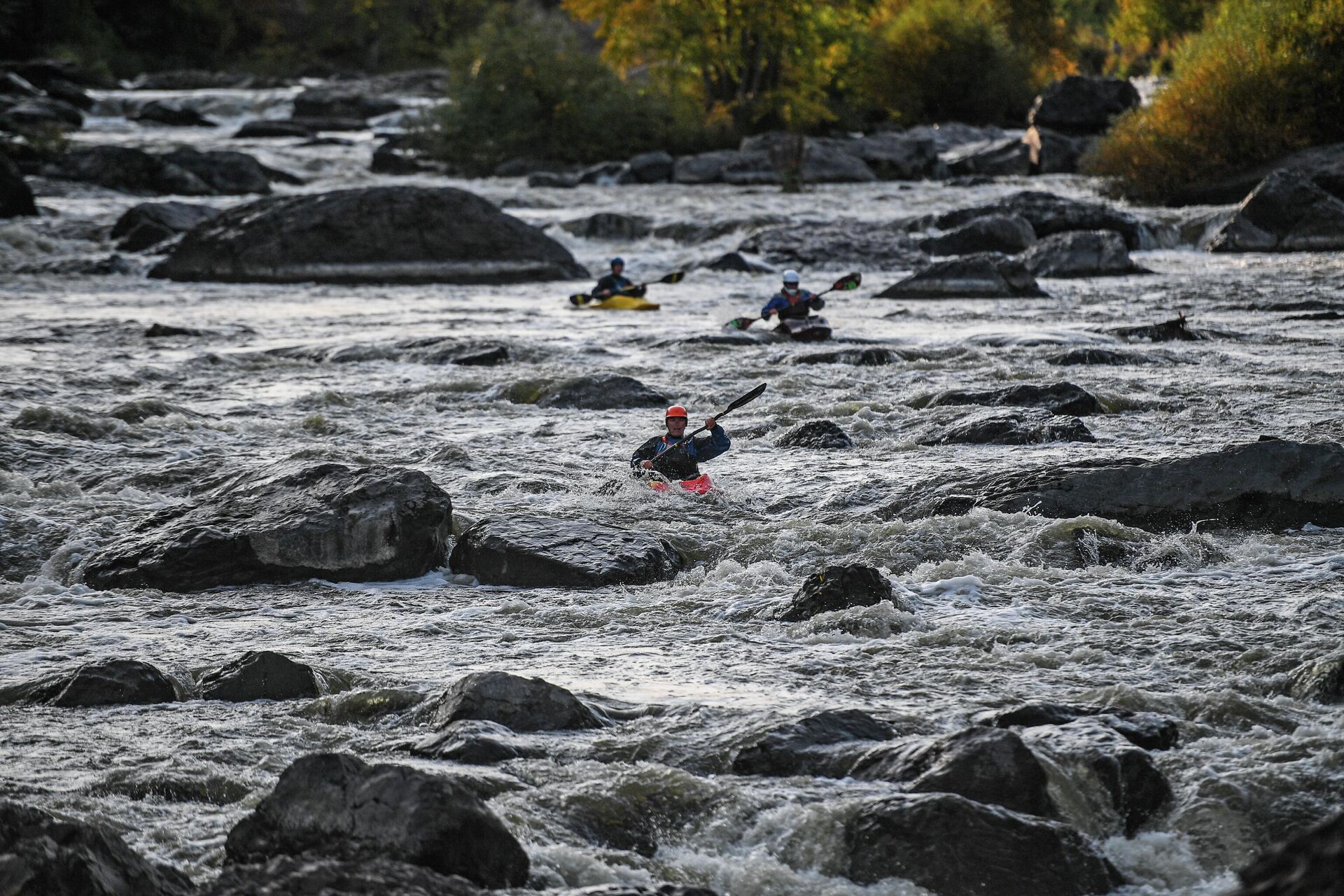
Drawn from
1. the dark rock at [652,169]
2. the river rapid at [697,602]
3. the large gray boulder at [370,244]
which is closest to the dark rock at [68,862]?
the river rapid at [697,602]

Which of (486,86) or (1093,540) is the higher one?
(486,86)

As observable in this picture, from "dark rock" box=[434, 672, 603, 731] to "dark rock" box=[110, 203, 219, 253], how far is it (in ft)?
48.8

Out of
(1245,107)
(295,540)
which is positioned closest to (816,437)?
(295,540)

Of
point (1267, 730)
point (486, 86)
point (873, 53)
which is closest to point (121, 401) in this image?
point (1267, 730)

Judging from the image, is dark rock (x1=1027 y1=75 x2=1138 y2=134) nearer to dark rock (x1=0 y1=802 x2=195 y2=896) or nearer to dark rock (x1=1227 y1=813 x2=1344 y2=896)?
dark rock (x1=0 y1=802 x2=195 y2=896)

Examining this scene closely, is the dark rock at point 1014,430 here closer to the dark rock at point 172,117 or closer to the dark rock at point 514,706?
the dark rock at point 514,706

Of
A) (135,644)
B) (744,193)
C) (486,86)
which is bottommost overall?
(135,644)

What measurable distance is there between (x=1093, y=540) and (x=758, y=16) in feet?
83.6

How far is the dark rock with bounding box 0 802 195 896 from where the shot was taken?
297 centimetres

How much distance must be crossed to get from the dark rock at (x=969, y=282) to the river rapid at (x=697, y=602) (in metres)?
1.97

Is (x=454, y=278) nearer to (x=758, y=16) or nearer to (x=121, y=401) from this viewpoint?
(x=121, y=401)

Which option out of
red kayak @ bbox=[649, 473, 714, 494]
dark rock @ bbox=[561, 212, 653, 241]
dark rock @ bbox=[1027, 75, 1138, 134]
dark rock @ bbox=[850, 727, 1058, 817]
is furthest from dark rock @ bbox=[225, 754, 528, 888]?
dark rock @ bbox=[1027, 75, 1138, 134]

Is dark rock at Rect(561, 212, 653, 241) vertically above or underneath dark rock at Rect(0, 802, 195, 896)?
above

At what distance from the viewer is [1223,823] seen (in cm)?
371
